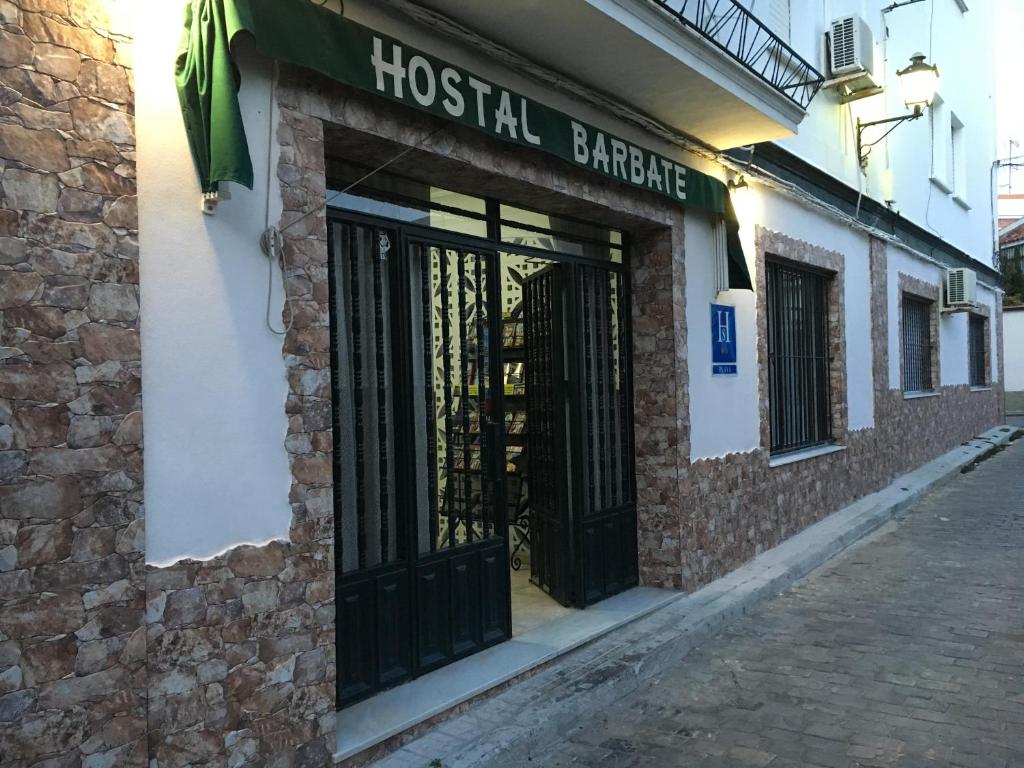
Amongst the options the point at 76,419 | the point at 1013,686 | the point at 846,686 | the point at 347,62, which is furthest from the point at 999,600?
the point at 76,419

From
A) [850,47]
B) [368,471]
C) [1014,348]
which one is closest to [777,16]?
[850,47]

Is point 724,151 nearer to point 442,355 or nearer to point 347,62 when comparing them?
point 442,355

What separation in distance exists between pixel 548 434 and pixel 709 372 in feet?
5.45

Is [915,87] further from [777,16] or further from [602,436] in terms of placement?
[602,436]

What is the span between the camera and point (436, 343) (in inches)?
174

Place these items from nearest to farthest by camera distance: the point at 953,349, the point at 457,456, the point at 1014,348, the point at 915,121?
the point at 457,456, the point at 915,121, the point at 953,349, the point at 1014,348

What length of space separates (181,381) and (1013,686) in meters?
4.48

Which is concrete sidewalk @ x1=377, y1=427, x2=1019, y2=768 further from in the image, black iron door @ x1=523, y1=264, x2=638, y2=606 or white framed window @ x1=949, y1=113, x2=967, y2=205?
white framed window @ x1=949, y1=113, x2=967, y2=205

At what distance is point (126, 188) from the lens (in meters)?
2.79

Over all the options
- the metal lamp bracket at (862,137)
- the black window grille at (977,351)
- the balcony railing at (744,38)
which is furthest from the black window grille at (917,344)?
the balcony railing at (744,38)

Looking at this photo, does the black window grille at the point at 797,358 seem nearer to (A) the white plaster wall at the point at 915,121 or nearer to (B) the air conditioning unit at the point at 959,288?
(A) the white plaster wall at the point at 915,121

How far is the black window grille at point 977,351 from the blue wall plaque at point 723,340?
12.8m

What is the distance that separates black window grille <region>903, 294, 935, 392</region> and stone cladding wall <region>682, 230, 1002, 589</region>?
8.5 inches

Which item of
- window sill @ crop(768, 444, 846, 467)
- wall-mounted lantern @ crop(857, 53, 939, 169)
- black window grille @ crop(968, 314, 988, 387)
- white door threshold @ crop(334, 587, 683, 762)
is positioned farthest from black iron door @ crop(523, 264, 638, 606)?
black window grille @ crop(968, 314, 988, 387)
